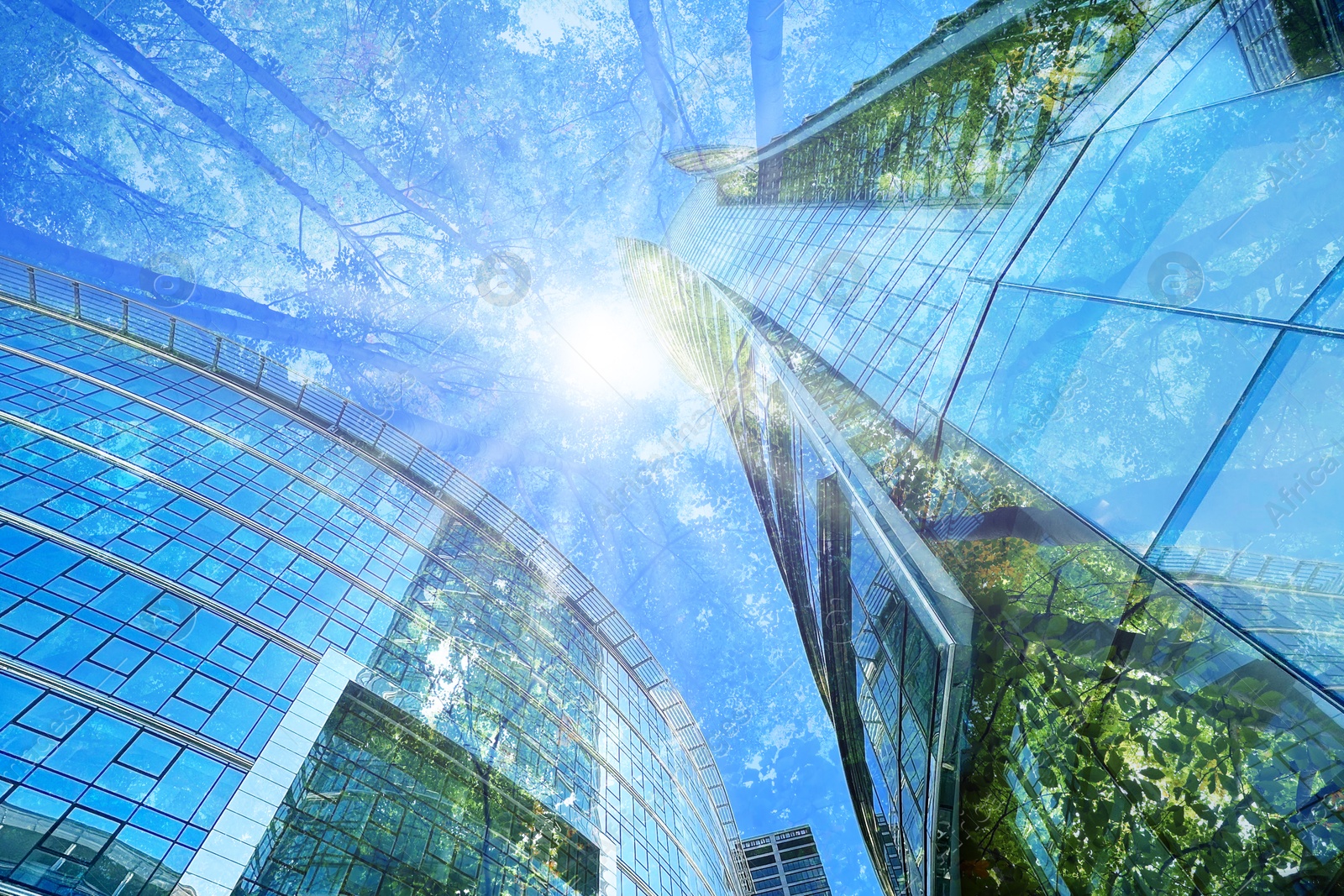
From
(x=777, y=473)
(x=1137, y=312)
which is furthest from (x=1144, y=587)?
(x=777, y=473)

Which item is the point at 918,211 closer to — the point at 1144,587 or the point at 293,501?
the point at 1144,587

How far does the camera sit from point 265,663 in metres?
11.8

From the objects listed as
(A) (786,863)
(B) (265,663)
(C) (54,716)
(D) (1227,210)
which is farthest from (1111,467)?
(A) (786,863)

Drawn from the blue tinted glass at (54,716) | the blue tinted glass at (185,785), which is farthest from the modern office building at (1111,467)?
the blue tinted glass at (54,716)

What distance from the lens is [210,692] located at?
1041cm

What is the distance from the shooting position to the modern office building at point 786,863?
5978 centimetres

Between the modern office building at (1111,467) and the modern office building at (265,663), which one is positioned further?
the modern office building at (265,663)

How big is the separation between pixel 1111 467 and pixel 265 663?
1463 centimetres

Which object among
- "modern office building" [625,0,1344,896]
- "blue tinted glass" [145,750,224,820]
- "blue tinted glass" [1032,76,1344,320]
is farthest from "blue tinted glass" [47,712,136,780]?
"blue tinted glass" [1032,76,1344,320]

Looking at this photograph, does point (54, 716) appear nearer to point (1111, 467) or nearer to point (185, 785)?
point (185, 785)

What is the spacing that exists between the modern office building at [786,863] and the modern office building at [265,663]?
153ft

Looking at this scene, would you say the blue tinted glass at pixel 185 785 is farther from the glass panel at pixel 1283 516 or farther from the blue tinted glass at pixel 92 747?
the glass panel at pixel 1283 516

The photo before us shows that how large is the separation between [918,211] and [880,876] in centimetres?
1710

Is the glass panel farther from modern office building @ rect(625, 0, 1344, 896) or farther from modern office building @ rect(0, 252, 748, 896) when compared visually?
modern office building @ rect(0, 252, 748, 896)
